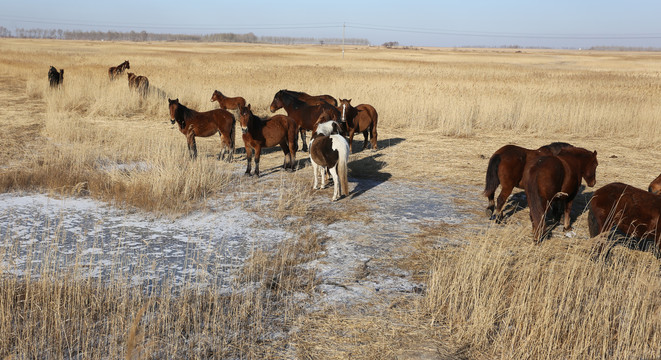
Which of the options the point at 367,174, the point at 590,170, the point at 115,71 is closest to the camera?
the point at 590,170

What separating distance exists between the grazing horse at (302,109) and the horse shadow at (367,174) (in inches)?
49.9

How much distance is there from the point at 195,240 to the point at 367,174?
15.7ft

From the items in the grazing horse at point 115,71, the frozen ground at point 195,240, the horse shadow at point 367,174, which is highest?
the grazing horse at point 115,71

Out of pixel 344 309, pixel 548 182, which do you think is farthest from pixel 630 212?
pixel 344 309

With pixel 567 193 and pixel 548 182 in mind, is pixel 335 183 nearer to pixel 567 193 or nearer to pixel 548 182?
pixel 548 182

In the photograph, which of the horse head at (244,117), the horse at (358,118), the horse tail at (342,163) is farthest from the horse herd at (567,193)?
the horse at (358,118)

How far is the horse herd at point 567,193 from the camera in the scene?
5500 millimetres

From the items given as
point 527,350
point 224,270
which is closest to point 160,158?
point 224,270

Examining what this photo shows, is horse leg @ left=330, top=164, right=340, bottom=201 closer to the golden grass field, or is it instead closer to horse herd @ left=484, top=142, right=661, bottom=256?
the golden grass field

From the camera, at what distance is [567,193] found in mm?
6664

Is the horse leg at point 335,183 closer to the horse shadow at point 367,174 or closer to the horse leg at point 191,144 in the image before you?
the horse shadow at point 367,174

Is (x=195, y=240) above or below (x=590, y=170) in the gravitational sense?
below

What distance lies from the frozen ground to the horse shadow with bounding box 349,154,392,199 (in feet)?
2.14

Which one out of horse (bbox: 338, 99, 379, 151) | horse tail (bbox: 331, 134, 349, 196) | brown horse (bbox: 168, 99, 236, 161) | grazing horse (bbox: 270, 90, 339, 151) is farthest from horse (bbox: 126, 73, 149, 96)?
horse tail (bbox: 331, 134, 349, 196)
